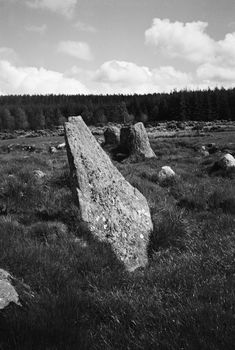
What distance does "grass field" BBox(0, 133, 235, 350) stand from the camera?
367 cm

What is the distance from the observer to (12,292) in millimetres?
4535

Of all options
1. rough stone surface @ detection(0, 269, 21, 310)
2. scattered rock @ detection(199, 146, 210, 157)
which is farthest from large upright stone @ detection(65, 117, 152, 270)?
scattered rock @ detection(199, 146, 210, 157)

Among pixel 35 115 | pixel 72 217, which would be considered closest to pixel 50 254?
pixel 72 217

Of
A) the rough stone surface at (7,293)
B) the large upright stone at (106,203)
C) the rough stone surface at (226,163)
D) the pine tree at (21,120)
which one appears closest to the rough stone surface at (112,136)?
the rough stone surface at (226,163)

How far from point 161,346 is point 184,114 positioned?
140m

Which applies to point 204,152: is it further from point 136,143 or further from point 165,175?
point 165,175

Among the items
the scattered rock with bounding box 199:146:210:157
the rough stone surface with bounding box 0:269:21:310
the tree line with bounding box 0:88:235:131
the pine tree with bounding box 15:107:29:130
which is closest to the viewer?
the rough stone surface with bounding box 0:269:21:310

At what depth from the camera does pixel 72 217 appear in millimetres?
7836

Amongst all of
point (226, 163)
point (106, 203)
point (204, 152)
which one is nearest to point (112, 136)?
point (204, 152)

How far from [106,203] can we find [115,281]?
8.10 feet

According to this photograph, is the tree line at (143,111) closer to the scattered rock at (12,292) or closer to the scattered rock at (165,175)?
the scattered rock at (165,175)

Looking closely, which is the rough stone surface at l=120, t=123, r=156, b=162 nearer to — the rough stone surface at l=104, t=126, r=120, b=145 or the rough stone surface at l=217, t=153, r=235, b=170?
the rough stone surface at l=104, t=126, r=120, b=145

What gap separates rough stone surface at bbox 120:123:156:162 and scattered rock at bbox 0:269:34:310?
1945 cm

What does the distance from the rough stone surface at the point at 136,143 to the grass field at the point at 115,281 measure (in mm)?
14902
